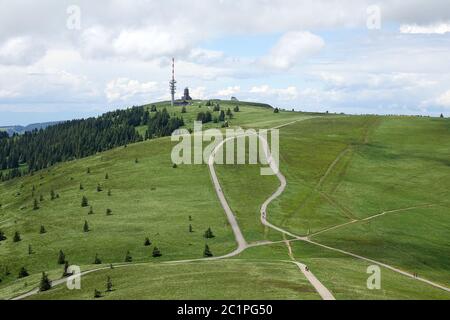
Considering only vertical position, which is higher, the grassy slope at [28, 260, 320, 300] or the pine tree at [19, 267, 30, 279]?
the grassy slope at [28, 260, 320, 300]

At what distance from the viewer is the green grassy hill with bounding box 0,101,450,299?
64750 mm

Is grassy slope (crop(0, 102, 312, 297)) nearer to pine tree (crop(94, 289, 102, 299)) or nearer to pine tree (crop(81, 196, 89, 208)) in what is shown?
pine tree (crop(81, 196, 89, 208))

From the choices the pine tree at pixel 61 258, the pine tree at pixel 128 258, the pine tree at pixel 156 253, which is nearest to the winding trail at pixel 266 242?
the pine tree at pixel 128 258

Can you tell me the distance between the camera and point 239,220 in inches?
4537

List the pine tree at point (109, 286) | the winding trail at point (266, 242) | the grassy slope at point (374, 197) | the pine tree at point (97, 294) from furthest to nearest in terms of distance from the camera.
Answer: the grassy slope at point (374, 197)
the winding trail at point (266, 242)
the pine tree at point (109, 286)
the pine tree at point (97, 294)

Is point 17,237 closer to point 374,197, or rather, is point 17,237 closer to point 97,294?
point 97,294

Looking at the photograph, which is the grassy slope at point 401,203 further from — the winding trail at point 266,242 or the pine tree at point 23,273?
the pine tree at point 23,273

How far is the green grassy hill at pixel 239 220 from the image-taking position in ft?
212

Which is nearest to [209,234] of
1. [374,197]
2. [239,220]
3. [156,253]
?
[239,220]

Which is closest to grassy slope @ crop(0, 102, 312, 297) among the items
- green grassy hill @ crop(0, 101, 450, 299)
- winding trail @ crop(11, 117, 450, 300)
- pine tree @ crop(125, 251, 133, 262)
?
green grassy hill @ crop(0, 101, 450, 299)

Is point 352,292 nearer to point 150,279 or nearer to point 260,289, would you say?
point 260,289

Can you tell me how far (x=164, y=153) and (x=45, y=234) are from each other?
69.9m
